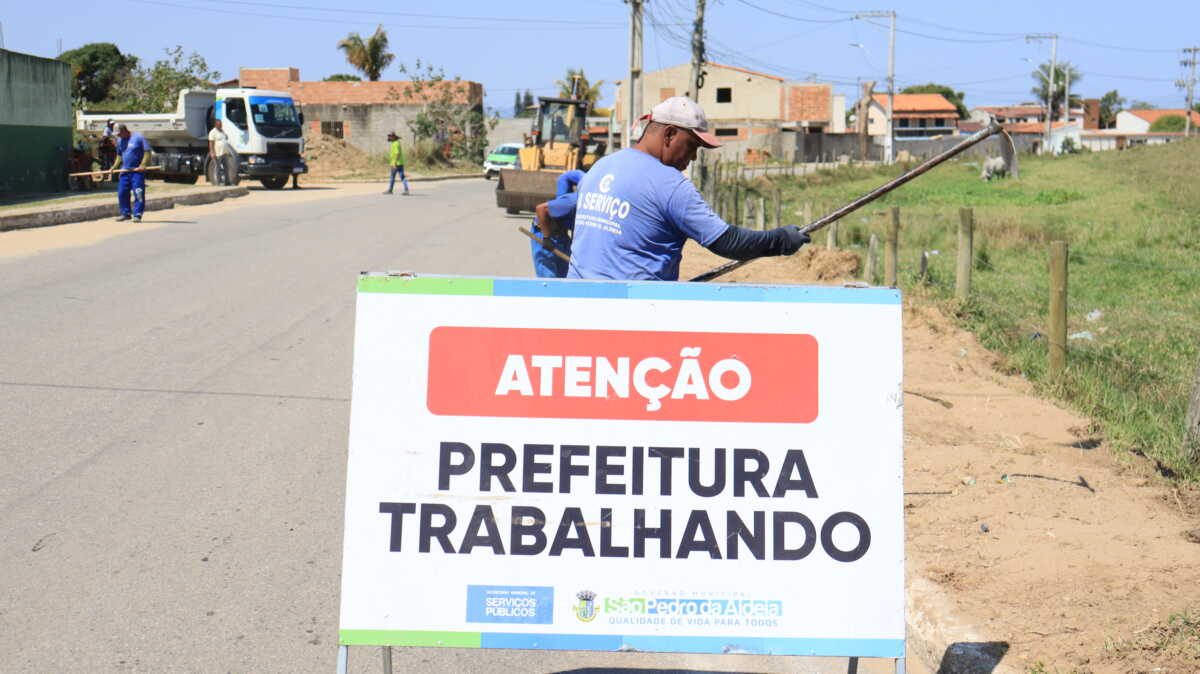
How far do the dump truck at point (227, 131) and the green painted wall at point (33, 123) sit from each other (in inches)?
144

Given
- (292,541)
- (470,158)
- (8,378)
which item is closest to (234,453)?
(292,541)

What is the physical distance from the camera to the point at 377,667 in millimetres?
4344

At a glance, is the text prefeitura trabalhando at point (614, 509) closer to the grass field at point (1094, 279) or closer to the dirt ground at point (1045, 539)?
the dirt ground at point (1045, 539)

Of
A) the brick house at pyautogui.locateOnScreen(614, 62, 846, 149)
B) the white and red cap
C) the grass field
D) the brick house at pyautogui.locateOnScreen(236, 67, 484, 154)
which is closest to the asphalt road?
the white and red cap

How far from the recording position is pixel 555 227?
267 inches

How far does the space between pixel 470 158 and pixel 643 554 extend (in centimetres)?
6781

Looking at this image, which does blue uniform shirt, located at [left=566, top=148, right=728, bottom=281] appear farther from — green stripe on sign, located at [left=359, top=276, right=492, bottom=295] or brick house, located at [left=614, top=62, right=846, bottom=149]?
brick house, located at [left=614, top=62, right=846, bottom=149]

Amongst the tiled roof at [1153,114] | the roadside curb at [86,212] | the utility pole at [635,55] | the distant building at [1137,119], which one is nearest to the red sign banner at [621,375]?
the roadside curb at [86,212]

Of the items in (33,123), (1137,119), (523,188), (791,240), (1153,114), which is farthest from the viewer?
(1153,114)

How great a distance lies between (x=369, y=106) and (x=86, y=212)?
158 ft

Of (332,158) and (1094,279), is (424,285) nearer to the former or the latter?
(1094,279)

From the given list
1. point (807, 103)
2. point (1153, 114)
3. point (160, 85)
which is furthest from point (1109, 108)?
point (160, 85)

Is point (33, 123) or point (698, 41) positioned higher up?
point (698, 41)

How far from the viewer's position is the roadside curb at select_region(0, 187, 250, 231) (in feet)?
67.9
